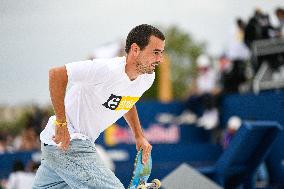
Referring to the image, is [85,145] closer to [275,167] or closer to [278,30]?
[275,167]

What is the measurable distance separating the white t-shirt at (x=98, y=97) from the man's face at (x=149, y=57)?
0.39 ft

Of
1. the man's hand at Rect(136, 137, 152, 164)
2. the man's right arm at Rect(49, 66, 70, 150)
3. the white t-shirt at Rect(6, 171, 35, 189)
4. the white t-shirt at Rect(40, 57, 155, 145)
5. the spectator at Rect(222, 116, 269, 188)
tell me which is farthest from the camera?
the spectator at Rect(222, 116, 269, 188)

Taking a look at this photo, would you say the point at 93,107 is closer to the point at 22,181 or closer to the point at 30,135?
the point at 22,181

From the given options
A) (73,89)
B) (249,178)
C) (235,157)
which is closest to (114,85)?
(73,89)

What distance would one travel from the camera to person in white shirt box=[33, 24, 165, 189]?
13.4ft

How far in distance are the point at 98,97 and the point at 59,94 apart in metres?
0.36

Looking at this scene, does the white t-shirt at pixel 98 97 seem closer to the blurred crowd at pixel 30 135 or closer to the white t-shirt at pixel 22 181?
the white t-shirt at pixel 22 181

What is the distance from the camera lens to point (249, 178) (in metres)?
7.48

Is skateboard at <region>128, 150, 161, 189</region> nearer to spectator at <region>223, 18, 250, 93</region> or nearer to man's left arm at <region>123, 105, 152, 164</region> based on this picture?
man's left arm at <region>123, 105, 152, 164</region>

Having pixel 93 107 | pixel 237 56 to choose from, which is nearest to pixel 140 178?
pixel 93 107

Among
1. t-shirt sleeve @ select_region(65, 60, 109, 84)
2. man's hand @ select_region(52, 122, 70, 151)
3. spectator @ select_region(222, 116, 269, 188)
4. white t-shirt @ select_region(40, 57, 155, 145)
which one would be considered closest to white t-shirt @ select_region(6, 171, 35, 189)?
spectator @ select_region(222, 116, 269, 188)

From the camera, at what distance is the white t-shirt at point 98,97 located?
4086 mm

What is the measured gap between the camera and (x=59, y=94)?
12.8 ft

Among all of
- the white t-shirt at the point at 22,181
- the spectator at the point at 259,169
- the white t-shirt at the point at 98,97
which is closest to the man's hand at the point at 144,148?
the white t-shirt at the point at 98,97
